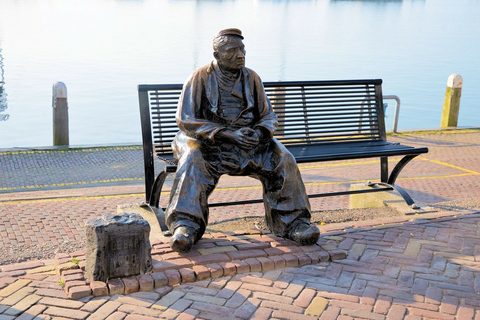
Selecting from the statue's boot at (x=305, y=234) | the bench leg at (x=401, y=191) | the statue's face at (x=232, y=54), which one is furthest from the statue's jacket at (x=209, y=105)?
the bench leg at (x=401, y=191)

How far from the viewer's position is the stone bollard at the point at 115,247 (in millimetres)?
4223

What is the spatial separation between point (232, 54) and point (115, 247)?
6.16 ft

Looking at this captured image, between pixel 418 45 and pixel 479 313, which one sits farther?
pixel 418 45

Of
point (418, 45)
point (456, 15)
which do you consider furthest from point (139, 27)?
point (456, 15)

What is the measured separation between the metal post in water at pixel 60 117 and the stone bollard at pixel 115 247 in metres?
6.35

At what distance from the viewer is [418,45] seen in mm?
40781

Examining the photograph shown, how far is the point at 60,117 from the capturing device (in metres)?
10.5

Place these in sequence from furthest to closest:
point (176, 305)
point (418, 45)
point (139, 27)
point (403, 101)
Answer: point (139, 27) → point (418, 45) → point (403, 101) → point (176, 305)

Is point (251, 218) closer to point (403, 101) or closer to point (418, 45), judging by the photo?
point (403, 101)

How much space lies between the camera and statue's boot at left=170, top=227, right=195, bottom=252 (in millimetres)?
4672

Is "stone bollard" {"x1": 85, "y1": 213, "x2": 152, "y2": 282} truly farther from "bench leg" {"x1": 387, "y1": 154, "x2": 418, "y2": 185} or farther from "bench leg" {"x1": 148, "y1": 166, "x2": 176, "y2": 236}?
"bench leg" {"x1": 387, "y1": 154, "x2": 418, "y2": 185}

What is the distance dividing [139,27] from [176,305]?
151 ft

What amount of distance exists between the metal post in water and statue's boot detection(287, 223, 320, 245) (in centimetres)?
627

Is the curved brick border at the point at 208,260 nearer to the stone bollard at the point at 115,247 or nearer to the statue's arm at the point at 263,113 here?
the stone bollard at the point at 115,247
